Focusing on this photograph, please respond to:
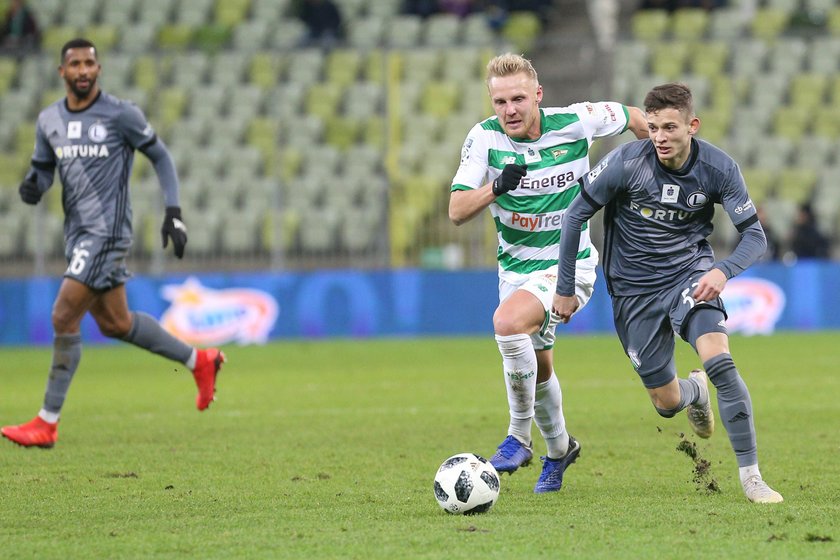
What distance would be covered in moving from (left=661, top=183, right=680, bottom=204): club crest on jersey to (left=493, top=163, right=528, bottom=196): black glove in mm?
671

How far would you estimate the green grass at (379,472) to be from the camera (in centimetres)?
544

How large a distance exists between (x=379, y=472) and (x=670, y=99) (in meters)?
2.59

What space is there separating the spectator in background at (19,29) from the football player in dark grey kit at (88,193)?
1314 centimetres

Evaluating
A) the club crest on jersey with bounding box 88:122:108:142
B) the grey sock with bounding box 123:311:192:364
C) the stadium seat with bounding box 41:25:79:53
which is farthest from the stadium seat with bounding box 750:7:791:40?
the club crest on jersey with bounding box 88:122:108:142

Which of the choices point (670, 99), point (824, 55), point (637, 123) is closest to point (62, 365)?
point (637, 123)

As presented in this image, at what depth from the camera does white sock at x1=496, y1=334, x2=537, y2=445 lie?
6.84 m

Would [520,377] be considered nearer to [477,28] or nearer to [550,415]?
[550,415]

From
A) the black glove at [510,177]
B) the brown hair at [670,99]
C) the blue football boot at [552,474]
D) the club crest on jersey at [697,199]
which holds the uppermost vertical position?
the brown hair at [670,99]

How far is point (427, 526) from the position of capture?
19.1ft

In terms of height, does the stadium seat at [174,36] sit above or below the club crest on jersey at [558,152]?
below

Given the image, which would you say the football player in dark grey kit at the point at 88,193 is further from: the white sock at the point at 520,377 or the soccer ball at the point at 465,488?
the soccer ball at the point at 465,488

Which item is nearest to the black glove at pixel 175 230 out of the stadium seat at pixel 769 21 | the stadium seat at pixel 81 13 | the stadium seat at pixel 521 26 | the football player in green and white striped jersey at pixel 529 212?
the football player in green and white striped jersey at pixel 529 212

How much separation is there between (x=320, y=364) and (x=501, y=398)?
4.05 metres

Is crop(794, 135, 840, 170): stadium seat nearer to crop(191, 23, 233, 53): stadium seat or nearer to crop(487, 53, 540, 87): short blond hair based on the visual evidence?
crop(191, 23, 233, 53): stadium seat
